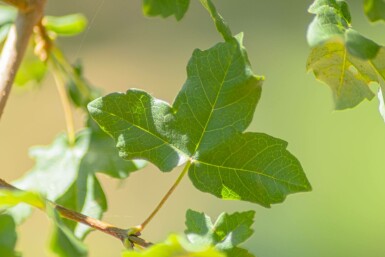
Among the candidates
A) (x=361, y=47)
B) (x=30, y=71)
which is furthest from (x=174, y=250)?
(x=30, y=71)

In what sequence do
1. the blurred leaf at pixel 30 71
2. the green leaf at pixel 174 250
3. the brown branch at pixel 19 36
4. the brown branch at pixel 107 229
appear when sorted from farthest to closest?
the blurred leaf at pixel 30 71 < the brown branch at pixel 19 36 < the brown branch at pixel 107 229 < the green leaf at pixel 174 250

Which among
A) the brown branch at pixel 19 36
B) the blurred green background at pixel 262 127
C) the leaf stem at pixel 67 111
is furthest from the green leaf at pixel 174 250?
the blurred green background at pixel 262 127

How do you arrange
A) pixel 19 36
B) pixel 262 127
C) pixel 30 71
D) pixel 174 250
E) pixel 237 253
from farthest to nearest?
pixel 262 127 < pixel 30 71 < pixel 19 36 < pixel 237 253 < pixel 174 250

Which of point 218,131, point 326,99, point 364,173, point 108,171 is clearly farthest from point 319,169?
point 218,131

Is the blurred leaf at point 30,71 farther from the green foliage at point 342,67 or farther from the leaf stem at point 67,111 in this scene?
the green foliage at point 342,67

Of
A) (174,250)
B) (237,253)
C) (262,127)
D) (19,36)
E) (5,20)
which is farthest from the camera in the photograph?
(262,127)

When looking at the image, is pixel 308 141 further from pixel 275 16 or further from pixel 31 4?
pixel 31 4

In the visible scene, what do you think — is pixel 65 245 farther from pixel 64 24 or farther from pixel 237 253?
pixel 64 24
